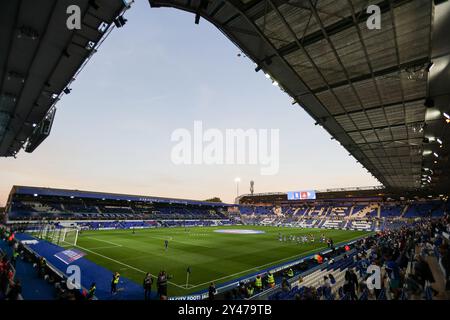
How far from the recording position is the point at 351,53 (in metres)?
8.98

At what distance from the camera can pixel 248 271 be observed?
18641 mm

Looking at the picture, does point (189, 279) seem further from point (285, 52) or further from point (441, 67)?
point (441, 67)

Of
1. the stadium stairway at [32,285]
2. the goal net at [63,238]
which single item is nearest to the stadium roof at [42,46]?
the stadium stairway at [32,285]

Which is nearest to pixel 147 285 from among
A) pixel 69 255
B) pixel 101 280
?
pixel 101 280

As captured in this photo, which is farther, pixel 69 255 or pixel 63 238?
pixel 63 238

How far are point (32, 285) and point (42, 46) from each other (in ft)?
42.8

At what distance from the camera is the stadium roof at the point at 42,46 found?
311 inches

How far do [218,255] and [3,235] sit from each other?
28.0 m

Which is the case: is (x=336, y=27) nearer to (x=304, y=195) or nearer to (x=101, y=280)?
(x=101, y=280)

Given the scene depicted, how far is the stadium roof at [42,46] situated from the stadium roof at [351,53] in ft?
12.1

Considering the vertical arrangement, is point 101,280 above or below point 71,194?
below

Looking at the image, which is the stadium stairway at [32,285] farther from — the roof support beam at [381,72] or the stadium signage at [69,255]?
the roof support beam at [381,72]
